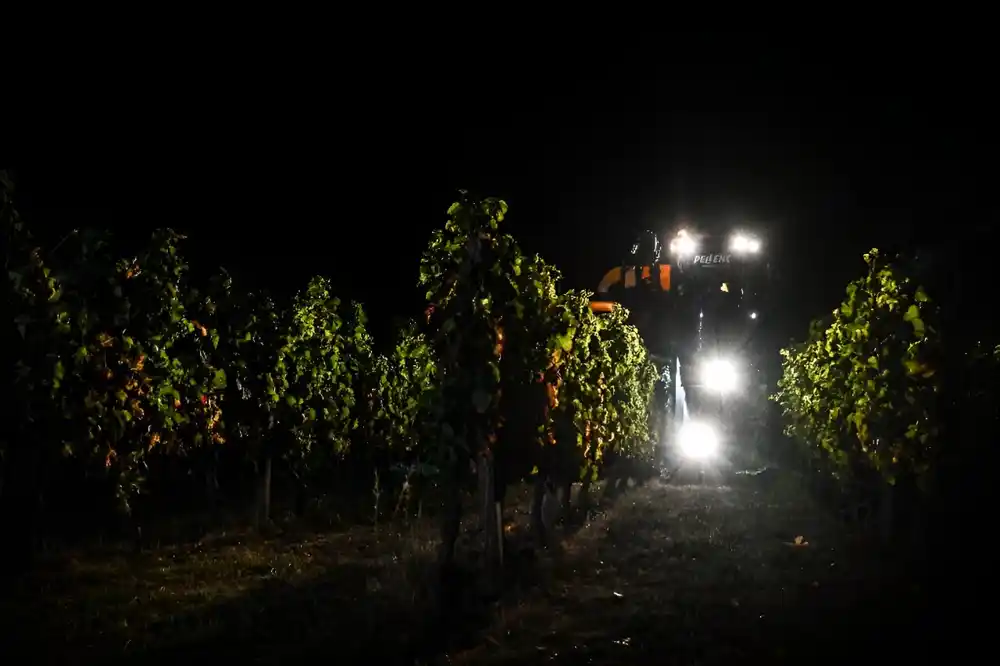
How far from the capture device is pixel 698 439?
83.1 feet

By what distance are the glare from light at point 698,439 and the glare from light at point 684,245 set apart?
4888 millimetres

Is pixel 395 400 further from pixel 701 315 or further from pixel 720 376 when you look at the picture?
pixel 720 376

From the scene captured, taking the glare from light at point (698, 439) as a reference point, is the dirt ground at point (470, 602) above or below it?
below

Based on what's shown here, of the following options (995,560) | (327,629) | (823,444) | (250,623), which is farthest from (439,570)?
(823,444)

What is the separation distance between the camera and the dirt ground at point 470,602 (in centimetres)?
714

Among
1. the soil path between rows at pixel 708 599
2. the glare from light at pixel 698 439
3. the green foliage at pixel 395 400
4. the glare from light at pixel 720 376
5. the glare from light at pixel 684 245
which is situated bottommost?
the soil path between rows at pixel 708 599

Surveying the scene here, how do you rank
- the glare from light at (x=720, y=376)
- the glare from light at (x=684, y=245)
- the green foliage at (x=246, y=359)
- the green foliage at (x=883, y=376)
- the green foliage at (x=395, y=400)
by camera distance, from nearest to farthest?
1. the green foliage at (x=883, y=376)
2. the green foliage at (x=246, y=359)
3. the green foliage at (x=395, y=400)
4. the glare from light at (x=684, y=245)
5. the glare from light at (x=720, y=376)

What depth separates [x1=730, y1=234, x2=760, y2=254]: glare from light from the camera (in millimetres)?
24375

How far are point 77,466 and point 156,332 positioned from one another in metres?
1.80

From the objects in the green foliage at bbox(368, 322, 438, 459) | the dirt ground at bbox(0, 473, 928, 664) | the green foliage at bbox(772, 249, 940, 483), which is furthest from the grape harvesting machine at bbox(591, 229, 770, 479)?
the dirt ground at bbox(0, 473, 928, 664)

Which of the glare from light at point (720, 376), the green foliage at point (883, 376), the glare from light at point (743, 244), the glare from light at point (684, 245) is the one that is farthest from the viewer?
the glare from light at point (720, 376)

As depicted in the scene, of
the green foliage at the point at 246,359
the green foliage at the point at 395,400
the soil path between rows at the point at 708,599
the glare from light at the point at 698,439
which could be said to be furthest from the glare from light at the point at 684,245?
the green foliage at the point at 246,359

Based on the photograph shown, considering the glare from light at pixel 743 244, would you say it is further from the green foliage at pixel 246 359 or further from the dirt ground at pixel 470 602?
the green foliage at pixel 246 359

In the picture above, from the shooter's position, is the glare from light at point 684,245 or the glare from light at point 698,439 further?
the glare from light at point 684,245
